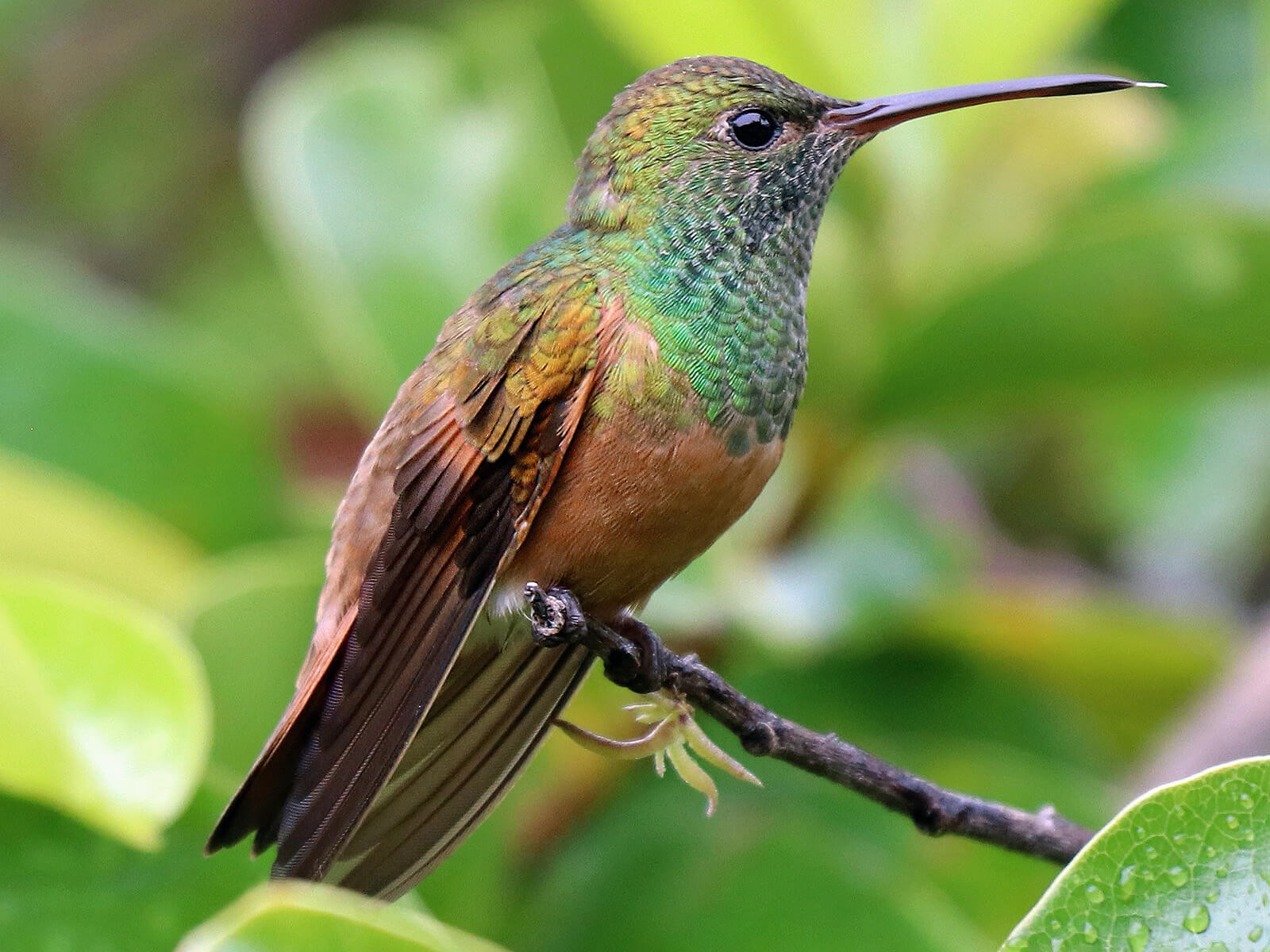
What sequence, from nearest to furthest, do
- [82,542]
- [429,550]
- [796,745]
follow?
[796,745] < [429,550] < [82,542]

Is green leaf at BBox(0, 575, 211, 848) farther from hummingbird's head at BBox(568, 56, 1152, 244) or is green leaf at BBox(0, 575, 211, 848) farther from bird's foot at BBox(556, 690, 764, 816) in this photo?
hummingbird's head at BBox(568, 56, 1152, 244)

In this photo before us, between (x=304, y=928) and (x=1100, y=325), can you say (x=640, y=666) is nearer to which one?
(x=304, y=928)

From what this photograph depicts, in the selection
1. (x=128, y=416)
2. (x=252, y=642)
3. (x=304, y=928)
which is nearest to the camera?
(x=304, y=928)

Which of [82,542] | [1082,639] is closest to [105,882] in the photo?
[82,542]

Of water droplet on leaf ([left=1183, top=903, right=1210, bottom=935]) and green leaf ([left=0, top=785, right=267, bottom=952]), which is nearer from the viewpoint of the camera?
water droplet on leaf ([left=1183, top=903, right=1210, bottom=935])

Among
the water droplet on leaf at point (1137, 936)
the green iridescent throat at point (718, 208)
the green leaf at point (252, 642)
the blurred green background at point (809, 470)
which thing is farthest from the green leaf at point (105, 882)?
the water droplet on leaf at point (1137, 936)

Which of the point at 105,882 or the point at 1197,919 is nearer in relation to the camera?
the point at 1197,919

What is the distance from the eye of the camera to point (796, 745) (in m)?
1.60

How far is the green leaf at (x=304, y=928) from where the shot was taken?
1221 millimetres

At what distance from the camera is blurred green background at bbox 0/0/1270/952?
7.58 ft

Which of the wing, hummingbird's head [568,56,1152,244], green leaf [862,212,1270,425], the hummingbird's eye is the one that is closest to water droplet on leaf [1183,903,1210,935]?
the wing

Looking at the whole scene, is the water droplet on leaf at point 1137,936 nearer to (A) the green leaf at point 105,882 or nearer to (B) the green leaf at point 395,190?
(A) the green leaf at point 105,882

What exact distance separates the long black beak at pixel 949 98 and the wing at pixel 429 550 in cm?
46

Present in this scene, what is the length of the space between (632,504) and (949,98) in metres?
0.66
